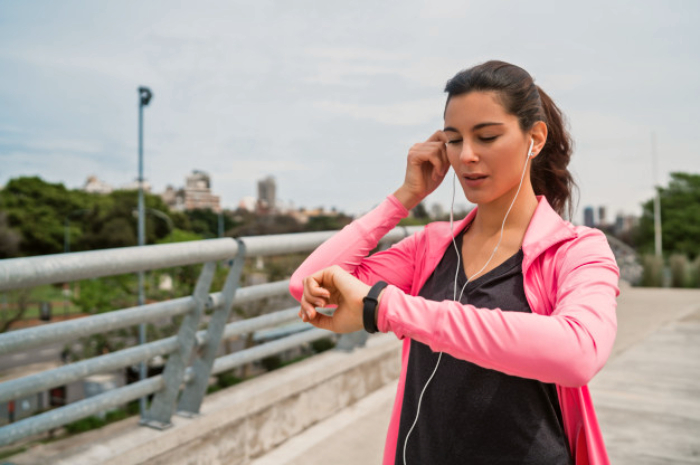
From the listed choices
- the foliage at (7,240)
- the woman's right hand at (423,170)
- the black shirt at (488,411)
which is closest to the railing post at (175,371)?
the woman's right hand at (423,170)

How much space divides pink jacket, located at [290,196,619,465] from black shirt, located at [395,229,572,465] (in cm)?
5

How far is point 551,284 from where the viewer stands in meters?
1.48

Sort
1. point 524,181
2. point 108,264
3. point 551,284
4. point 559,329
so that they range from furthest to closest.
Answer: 1. point 108,264
2. point 524,181
3. point 551,284
4. point 559,329

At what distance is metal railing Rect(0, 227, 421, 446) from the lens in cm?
246

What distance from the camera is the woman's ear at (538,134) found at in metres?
1.58

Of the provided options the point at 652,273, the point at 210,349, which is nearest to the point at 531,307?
the point at 210,349

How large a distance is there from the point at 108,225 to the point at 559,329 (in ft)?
260

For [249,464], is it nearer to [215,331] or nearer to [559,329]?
[215,331]

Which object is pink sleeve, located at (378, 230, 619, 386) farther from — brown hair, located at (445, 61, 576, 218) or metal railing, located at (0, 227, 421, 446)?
metal railing, located at (0, 227, 421, 446)

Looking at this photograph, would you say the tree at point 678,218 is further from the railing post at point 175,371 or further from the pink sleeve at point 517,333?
the pink sleeve at point 517,333

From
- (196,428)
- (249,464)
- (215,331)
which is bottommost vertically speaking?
(249,464)

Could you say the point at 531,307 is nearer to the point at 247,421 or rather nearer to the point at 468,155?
the point at 468,155

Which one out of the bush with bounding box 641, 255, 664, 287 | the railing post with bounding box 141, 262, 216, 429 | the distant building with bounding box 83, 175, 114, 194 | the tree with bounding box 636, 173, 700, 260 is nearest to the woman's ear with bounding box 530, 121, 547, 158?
the railing post with bounding box 141, 262, 216, 429

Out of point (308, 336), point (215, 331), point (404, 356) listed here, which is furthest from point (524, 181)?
point (308, 336)
